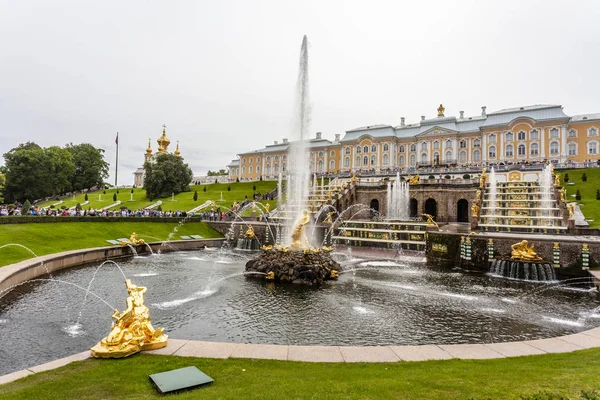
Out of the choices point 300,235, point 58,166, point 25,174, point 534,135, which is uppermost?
point 534,135

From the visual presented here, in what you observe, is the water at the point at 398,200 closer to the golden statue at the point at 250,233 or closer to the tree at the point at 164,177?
Result: the golden statue at the point at 250,233

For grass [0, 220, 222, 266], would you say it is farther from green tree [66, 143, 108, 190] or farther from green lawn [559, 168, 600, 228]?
green tree [66, 143, 108, 190]

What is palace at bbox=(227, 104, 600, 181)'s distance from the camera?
6231cm

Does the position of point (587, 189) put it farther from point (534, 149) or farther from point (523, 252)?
point (523, 252)

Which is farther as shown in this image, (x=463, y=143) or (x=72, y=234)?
(x=463, y=143)

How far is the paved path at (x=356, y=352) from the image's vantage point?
23.6 ft

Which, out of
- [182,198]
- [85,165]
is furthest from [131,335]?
[85,165]

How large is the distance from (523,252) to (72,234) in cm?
3101

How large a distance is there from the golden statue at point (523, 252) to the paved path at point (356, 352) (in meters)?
11.6

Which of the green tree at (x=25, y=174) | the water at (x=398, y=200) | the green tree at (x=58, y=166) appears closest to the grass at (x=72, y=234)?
the water at (x=398, y=200)

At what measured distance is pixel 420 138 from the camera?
76438 mm

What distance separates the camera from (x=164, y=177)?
68062 millimetres

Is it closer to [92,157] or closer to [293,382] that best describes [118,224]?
[293,382]

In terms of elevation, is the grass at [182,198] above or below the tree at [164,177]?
below
